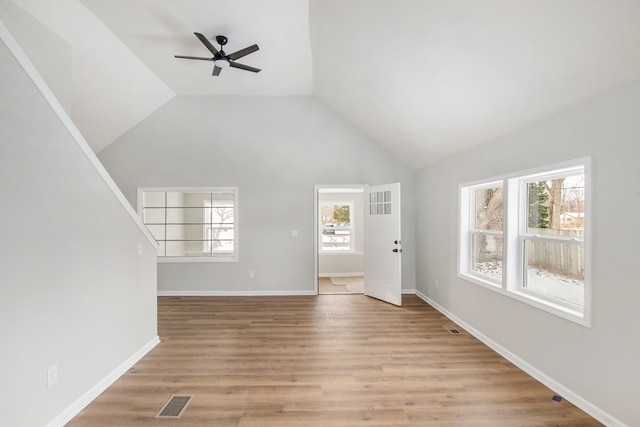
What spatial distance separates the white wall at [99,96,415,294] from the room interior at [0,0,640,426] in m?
0.03

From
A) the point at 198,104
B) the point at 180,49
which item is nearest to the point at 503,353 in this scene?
the point at 180,49

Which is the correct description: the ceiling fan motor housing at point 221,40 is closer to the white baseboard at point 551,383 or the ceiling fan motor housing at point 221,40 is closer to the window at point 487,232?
the window at point 487,232

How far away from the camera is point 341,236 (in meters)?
7.19

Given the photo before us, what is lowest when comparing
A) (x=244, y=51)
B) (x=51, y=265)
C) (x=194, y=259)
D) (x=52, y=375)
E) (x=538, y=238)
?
(x=52, y=375)

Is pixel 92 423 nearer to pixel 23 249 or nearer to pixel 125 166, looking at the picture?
pixel 23 249

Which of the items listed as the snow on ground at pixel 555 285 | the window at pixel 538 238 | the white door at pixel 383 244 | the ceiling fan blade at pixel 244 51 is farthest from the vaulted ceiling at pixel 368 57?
the snow on ground at pixel 555 285

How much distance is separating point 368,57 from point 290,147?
2.34 meters

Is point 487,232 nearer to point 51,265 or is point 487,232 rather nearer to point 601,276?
point 601,276

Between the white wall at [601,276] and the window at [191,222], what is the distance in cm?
438

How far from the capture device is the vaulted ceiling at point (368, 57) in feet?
5.80

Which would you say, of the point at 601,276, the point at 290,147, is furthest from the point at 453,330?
the point at 290,147

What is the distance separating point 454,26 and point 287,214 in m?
3.63

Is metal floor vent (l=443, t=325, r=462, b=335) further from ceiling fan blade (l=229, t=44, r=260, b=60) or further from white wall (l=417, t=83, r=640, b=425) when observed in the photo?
ceiling fan blade (l=229, t=44, r=260, b=60)

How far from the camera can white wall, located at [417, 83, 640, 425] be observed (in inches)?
68.2
